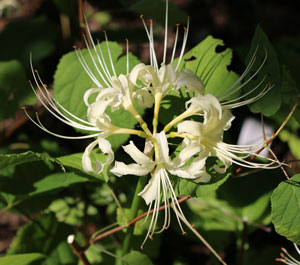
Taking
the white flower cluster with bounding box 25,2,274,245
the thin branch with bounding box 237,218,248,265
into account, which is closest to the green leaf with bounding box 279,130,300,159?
the thin branch with bounding box 237,218,248,265

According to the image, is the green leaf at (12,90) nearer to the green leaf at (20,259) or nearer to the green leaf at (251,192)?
the green leaf at (20,259)

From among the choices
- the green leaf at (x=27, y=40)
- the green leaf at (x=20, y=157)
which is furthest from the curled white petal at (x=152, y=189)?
the green leaf at (x=27, y=40)

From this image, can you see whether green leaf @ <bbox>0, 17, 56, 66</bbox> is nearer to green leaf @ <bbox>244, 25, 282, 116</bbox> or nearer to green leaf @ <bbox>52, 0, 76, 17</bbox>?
green leaf @ <bbox>52, 0, 76, 17</bbox>

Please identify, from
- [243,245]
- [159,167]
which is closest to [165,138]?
[159,167]

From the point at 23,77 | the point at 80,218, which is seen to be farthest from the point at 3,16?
the point at 80,218

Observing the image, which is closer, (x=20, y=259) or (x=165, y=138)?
(x=165, y=138)

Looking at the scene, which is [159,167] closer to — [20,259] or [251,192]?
[20,259]
